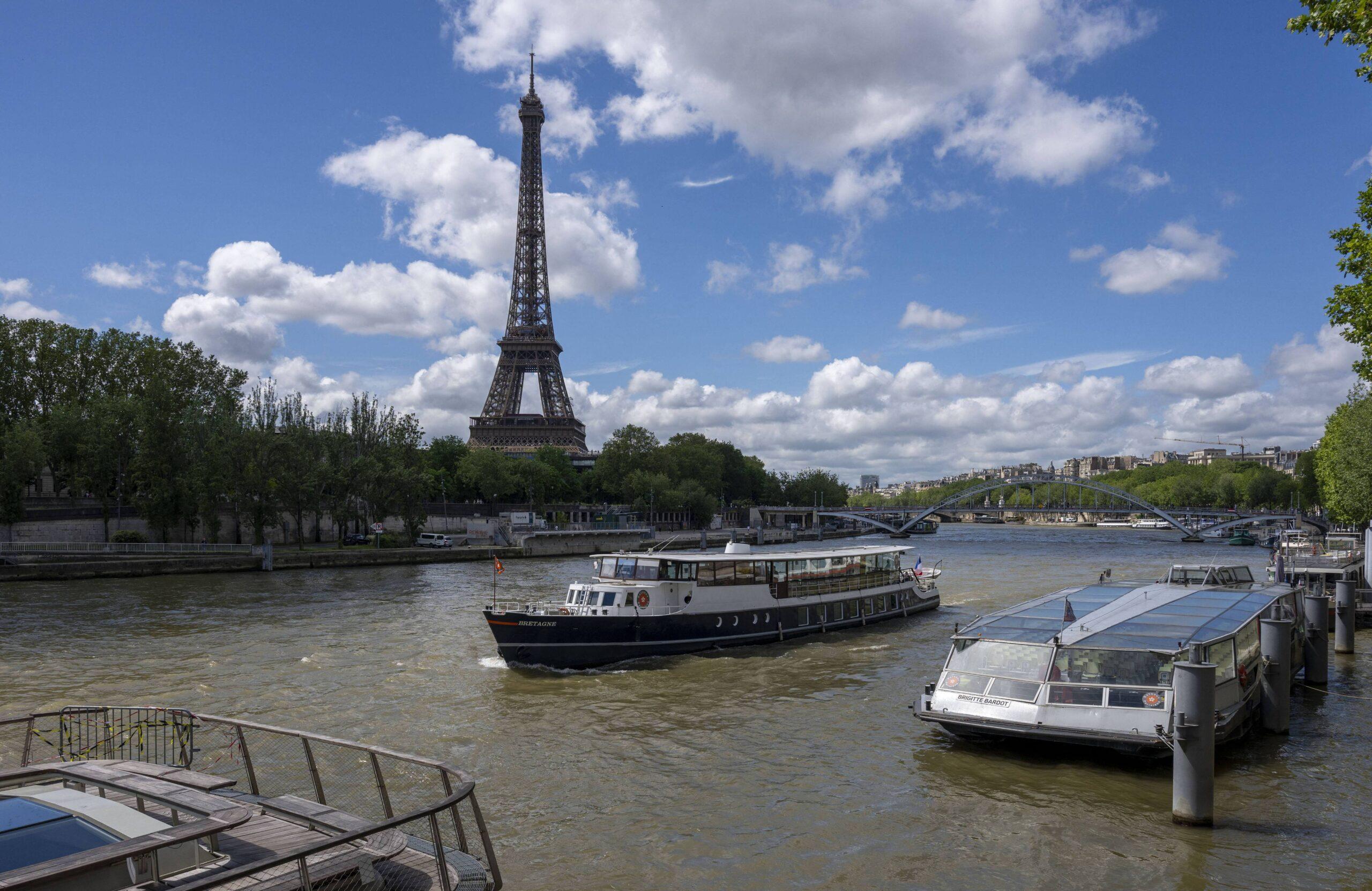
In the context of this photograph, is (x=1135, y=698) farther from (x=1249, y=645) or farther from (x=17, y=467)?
(x=17, y=467)

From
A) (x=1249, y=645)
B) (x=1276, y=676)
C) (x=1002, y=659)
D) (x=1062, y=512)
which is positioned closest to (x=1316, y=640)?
(x=1249, y=645)

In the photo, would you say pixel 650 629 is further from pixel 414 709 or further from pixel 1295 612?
pixel 1295 612

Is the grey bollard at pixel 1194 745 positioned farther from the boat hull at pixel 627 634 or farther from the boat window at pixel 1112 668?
the boat hull at pixel 627 634

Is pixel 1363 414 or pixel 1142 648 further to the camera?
pixel 1363 414

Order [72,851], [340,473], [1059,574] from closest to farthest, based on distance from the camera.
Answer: [72,851] < [1059,574] < [340,473]

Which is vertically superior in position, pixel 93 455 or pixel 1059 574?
pixel 93 455

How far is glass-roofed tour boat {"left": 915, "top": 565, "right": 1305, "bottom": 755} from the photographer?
13969mm

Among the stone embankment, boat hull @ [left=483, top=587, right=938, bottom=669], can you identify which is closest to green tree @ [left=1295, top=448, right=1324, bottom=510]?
the stone embankment

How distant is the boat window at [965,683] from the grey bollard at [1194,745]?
3.72 meters

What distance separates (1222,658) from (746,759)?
27.7 feet

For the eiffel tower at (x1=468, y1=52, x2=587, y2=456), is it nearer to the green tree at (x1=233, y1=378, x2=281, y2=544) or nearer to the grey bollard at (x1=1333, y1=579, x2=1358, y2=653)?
the green tree at (x1=233, y1=378, x2=281, y2=544)

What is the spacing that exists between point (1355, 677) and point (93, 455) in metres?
65.2

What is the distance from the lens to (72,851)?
483cm

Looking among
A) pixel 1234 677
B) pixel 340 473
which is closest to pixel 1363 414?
pixel 1234 677
